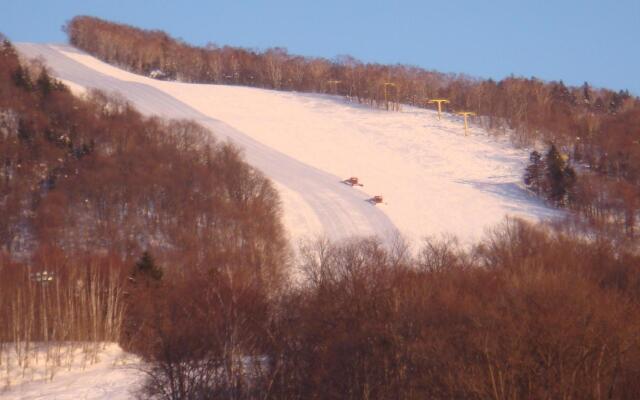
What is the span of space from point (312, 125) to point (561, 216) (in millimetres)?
23766

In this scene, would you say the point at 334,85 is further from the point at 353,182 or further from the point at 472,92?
the point at 353,182

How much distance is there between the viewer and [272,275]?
2842 centimetres

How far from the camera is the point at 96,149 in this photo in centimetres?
4012

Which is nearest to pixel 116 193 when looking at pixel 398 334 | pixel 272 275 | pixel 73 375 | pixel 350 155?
pixel 272 275

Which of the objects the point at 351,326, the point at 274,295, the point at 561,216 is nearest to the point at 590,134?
the point at 561,216

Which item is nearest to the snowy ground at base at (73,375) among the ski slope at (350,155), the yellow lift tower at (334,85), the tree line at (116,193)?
the tree line at (116,193)

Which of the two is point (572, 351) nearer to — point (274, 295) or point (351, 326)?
point (351, 326)

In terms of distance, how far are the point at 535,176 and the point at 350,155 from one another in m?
11.9

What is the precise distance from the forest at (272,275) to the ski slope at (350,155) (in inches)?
99.7

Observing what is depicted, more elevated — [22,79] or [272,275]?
[22,79]

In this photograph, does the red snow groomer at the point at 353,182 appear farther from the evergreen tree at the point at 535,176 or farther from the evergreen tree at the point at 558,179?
the evergreen tree at the point at 558,179

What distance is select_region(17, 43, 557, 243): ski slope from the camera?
40156 mm

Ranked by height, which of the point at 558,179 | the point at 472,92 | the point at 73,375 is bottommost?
the point at 73,375

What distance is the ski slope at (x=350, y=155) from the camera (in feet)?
132
